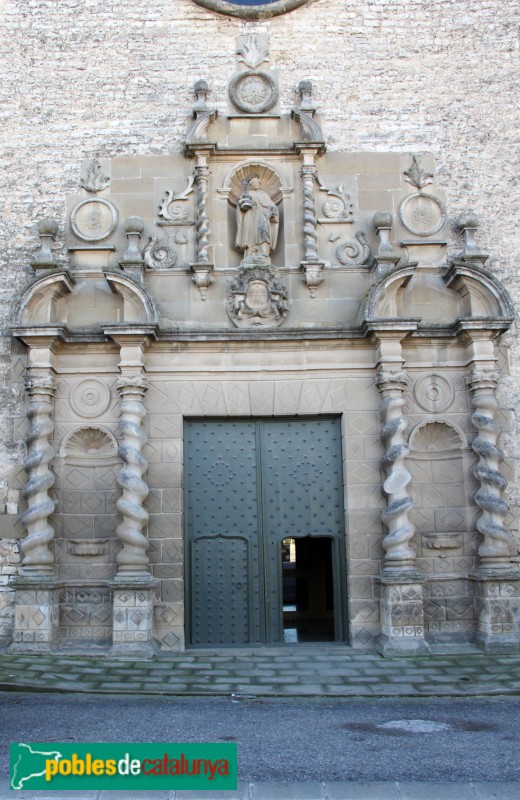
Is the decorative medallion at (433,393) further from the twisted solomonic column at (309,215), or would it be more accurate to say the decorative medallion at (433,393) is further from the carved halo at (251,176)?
the carved halo at (251,176)

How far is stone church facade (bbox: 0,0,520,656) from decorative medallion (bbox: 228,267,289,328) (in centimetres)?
3

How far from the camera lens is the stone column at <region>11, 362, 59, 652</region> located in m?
8.44

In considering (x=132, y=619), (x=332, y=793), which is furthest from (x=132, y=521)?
(x=332, y=793)

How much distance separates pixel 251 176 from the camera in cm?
1005

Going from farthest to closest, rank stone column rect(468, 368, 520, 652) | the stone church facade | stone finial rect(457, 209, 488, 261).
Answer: stone finial rect(457, 209, 488, 261), the stone church facade, stone column rect(468, 368, 520, 652)

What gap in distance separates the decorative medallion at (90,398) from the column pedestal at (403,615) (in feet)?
12.5

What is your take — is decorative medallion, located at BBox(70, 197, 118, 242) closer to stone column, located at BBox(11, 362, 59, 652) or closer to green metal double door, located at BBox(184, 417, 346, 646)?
stone column, located at BBox(11, 362, 59, 652)

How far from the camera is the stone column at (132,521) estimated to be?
8352 millimetres

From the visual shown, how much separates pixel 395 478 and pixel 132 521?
9.82ft

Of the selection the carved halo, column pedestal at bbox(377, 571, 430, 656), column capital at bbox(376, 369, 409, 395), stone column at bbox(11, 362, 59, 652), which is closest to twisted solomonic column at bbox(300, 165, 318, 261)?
the carved halo

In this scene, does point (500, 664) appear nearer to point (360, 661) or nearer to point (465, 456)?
point (360, 661)

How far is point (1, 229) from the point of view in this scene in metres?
9.73

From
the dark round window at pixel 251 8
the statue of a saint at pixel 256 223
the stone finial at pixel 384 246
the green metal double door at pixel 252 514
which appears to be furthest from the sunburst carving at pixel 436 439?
the dark round window at pixel 251 8

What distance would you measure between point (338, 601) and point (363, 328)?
127 inches
